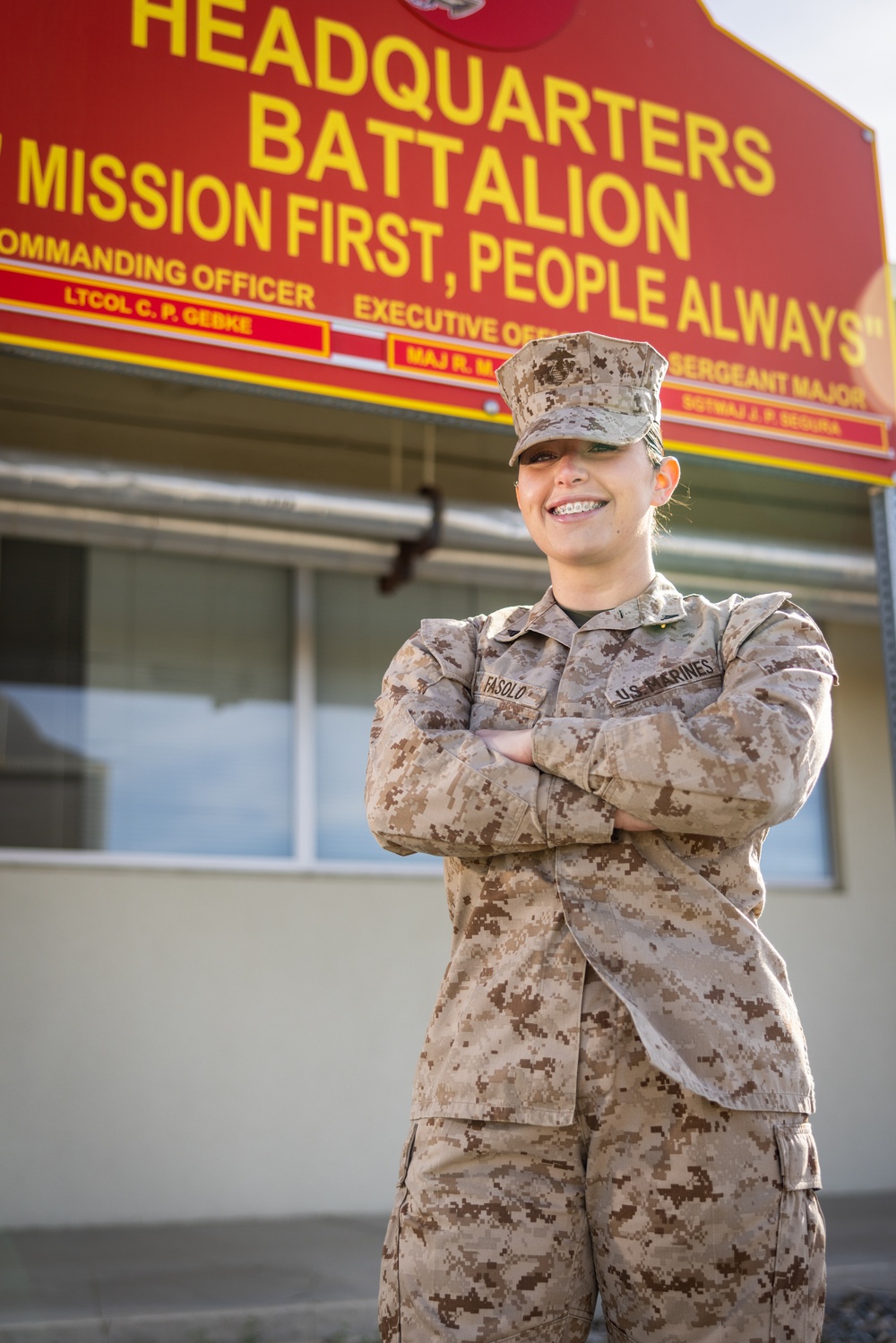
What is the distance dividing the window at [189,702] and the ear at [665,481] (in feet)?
13.5

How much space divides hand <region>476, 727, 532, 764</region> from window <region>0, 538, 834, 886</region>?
4.05 metres

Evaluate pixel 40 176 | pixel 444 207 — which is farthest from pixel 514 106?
pixel 40 176

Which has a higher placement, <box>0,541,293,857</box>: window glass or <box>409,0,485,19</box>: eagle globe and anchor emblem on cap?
<box>409,0,485,19</box>: eagle globe and anchor emblem on cap

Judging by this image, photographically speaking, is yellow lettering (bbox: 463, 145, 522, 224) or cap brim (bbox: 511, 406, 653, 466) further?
yellow lettering (bbox: 463, 145, 522, 224)

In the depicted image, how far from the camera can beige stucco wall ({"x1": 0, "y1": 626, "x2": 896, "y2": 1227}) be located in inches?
209

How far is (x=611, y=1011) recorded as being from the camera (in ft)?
5.65

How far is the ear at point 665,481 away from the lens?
2.02 metres

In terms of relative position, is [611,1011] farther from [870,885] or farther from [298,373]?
[870,885]

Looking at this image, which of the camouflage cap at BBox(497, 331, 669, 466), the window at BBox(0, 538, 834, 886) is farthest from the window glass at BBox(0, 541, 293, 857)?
the camouflage cap at BBox(497, 331, 669, 466)

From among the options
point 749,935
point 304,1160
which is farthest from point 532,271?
point 304,1160

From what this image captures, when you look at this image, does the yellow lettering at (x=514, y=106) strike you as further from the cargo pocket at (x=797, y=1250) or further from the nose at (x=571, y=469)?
the cargo pocket at (x=797, y=1250)

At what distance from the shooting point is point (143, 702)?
584 centimetres

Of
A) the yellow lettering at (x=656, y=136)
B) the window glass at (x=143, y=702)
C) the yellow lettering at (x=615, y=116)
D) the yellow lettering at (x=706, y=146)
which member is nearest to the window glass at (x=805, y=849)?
the window glass at (x=143, y=702)

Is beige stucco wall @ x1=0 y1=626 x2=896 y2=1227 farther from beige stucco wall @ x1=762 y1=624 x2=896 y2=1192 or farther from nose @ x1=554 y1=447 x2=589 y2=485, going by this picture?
nose @ x1=554 y1=447 x2=589 y2=485
